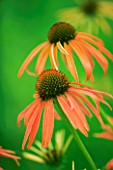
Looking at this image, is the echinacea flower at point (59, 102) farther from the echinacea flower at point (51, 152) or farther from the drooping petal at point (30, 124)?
the echinacea flower at point (51, 152)

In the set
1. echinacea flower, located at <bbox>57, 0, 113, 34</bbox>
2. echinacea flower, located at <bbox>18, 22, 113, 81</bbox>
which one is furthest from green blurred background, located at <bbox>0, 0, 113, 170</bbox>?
echinacea flower, located at <bbox>18, 22, 113, 81</bbox>

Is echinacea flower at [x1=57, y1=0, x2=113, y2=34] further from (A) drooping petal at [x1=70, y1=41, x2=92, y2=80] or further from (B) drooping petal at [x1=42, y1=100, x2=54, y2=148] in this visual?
(B) drooping petal at [x1=42, y1=100, x2=54, y2=148]

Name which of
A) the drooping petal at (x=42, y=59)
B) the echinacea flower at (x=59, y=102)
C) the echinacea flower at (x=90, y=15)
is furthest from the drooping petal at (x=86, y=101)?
the echinacea flower at (x=90, y=15)

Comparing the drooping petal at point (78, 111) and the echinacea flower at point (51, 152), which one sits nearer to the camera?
the drooping petal at point (78, 111)

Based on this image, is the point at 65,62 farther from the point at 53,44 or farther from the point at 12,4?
the point at 12,4

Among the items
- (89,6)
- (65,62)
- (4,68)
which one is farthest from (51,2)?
(65,62)

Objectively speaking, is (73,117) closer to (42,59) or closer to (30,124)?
(30,124)
